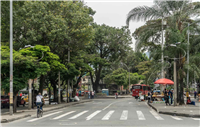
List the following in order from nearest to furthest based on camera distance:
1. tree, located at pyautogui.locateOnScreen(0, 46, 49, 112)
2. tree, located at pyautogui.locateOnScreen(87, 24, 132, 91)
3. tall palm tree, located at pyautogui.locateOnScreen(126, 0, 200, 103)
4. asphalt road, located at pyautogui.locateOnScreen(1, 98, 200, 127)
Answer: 1. asphalt road, located at pyautogui.locateOnScreen(1, 98, 200, 127)
2. tree, located at pyautogui.locateOnScreen(0, 46, 49, 112)
3. tall palm tree, located at pyautogui.locateOnScreen(126, 0, 200, 103)
4. tree, located at pyautogui.locateOnScreen(87, 24, 132, 91)

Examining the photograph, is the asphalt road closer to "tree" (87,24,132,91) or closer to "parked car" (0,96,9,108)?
"parked car" (0,96,9,108)

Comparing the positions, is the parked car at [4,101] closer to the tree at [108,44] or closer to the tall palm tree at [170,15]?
the tall palm tree at [170,15]

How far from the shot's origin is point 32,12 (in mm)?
28344

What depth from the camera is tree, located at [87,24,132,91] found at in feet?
168

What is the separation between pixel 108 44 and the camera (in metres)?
52.2

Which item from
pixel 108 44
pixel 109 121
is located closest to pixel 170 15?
pixel 109 121

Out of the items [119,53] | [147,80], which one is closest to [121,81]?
[119,53]

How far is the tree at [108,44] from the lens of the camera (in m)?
51.2

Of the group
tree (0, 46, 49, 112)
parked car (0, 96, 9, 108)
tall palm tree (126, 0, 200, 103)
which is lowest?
parked car (0, 96, 9, 108)

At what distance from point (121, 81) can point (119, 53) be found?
2261 cm

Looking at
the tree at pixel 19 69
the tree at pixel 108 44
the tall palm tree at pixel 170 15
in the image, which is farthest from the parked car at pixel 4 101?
the tree at pixel 108 44

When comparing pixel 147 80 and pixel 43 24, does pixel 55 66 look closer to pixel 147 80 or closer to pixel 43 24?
pixel 43 24

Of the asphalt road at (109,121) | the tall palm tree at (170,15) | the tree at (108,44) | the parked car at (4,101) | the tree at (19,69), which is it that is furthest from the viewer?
the tree at (108,44)

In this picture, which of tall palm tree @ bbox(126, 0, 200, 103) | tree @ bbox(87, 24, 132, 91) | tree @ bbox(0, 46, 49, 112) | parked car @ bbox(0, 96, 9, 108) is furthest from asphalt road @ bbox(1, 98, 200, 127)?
tree @ bbox(87, 24, 132, 91)
